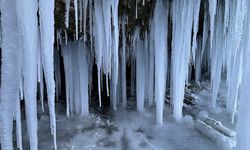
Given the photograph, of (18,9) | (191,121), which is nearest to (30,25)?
(18,9)

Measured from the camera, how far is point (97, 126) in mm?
4141

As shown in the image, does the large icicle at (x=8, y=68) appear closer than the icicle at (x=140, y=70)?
Yes

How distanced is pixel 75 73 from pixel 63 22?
1.07 meters

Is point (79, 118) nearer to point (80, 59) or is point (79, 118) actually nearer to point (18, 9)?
point (80, 59)

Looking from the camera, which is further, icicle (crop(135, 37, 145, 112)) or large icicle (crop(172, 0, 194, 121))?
icicle (crop(135, 37, 145, 112))

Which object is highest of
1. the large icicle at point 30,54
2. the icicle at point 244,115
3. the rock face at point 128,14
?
the rock face at point 128,14

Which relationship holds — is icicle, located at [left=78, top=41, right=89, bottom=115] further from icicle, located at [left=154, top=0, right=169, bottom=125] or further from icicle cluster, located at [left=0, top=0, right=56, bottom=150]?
icicle cluster, located at [left=0, top=0, right=56, bottom=150]

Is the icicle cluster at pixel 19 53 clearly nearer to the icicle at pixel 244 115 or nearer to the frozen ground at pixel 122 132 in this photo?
the icicle at pixel 244 115

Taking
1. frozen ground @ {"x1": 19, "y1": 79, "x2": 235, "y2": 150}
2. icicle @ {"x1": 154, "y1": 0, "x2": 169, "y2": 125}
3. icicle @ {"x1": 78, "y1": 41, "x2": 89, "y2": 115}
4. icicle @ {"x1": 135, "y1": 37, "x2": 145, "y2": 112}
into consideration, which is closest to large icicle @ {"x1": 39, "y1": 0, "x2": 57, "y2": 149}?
frozen ground @ {"x1": 19, "y1": 79, "x2": 235, "y2": 150}

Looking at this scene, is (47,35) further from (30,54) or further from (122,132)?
(122,132)

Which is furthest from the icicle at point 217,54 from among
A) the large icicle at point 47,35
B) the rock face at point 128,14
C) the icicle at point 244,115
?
the large icicle at point 47,35

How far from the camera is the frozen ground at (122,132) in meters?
3.66

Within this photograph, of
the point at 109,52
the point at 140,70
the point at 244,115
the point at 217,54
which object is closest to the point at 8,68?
the point at 109,52

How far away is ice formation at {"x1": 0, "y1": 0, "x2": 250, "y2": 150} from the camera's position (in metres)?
2.00
